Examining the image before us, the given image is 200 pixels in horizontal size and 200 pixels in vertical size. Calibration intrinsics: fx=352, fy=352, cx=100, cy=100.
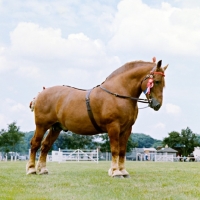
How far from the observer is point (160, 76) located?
748 centimetres

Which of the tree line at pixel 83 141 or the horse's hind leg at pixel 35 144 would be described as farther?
the tree line at pixel 83 141

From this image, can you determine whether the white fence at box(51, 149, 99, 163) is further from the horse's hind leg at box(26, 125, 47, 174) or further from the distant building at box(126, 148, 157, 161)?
the distant building at box(126, 148, 157, 161)

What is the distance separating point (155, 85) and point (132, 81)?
0.63m

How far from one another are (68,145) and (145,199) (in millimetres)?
65028

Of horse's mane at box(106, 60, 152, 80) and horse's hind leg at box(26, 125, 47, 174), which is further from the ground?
horse's mane at box(106, 60, 152, 80)

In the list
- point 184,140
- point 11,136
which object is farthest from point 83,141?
point 184,140

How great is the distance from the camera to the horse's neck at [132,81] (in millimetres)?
7855

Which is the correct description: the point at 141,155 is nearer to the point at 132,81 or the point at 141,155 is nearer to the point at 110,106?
the point at 132,81

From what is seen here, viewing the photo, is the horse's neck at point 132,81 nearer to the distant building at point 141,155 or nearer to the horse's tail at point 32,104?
the horse's tail at point 32,104

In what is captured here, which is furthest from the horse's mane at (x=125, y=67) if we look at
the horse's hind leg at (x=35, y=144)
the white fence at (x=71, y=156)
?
the white fence at (x=71, y=156)

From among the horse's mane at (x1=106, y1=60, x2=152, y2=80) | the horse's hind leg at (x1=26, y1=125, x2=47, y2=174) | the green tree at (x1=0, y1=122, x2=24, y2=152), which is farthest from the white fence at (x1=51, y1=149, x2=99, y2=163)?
the green tree at (x1=0, y1=122, x2=24, y2=152)

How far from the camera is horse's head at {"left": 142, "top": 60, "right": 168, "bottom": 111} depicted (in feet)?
24.5

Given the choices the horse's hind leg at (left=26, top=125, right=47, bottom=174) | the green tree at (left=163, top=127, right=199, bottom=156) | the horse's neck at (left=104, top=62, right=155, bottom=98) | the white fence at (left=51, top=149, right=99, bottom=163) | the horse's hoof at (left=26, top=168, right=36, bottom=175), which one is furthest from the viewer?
the green tree at (left=163, top=127, right=199, bottom=156)

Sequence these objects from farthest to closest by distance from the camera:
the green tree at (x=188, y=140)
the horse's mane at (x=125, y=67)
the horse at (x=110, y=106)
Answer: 1. the green tree at (x=188, y=140)
2. the horse's mane at (x=125, y=67)
3. the horse at (x=110, y=106)
